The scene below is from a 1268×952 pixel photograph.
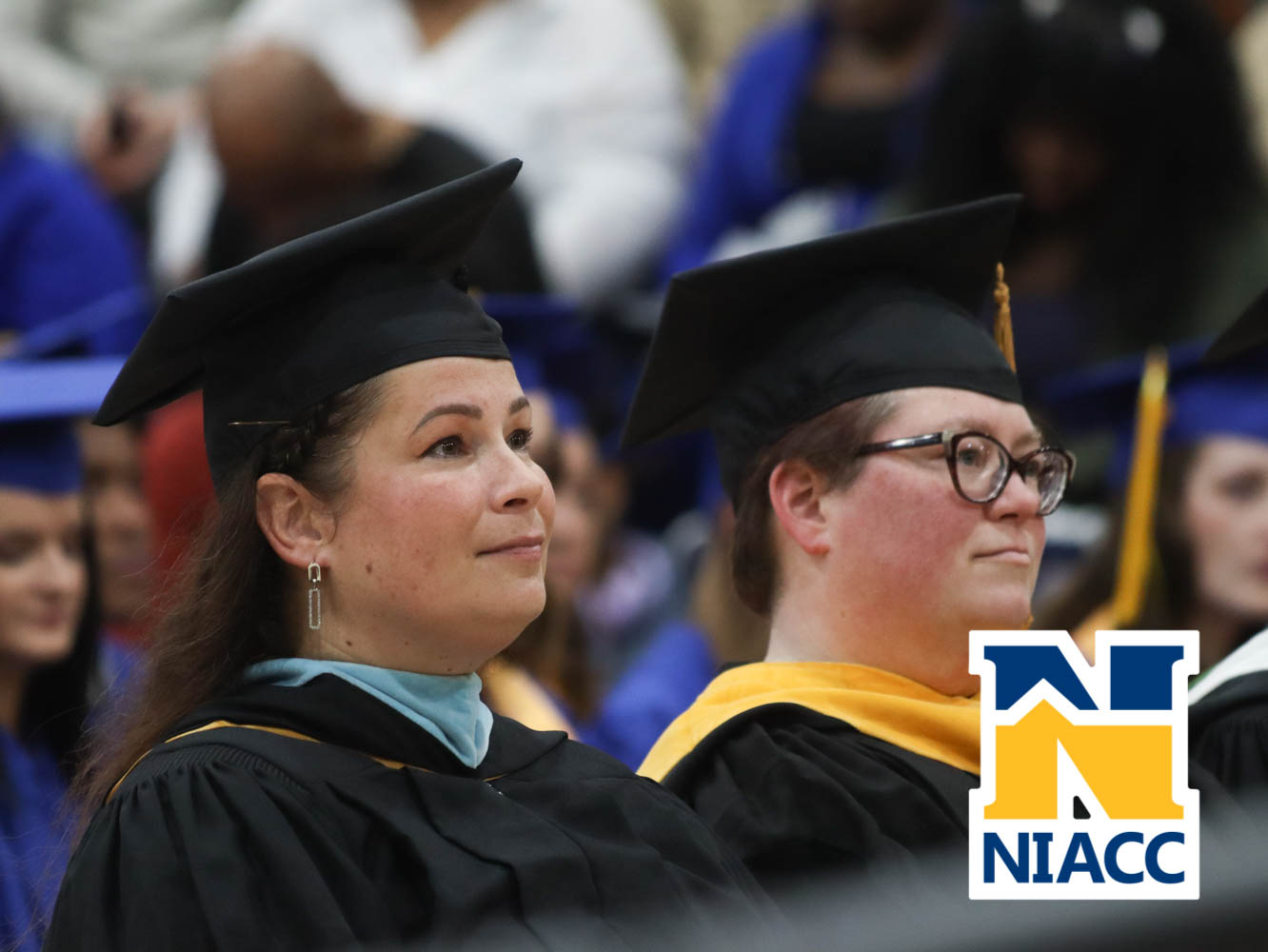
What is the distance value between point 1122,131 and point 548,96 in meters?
1.98

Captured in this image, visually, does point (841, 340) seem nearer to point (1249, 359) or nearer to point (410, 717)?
point (410, 717)

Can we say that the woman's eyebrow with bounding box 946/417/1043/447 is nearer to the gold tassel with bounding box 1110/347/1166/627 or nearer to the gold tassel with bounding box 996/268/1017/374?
the gold tassel with bounding box 996/268/1017/374

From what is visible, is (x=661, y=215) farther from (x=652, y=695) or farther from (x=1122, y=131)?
(x=652, y=695)

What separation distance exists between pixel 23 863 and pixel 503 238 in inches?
107

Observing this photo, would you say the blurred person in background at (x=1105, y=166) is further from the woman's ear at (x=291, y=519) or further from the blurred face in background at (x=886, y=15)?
the woman's ear at (x=291, y=519)

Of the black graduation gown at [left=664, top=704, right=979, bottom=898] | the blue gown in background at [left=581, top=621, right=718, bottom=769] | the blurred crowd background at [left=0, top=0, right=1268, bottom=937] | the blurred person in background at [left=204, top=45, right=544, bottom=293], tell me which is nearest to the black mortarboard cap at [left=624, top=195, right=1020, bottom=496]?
the black graduation gown at [left=664, top=704, right=979, bottom=898]

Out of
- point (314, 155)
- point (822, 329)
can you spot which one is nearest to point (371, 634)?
point (822, 329)

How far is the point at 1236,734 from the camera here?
3.04 m

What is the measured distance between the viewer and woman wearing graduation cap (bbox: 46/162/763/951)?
2.17 m

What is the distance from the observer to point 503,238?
18.7 ft

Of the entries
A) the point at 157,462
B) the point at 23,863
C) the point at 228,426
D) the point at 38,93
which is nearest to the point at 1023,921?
the point at 228,426

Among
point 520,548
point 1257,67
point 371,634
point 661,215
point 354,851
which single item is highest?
point 1257,67

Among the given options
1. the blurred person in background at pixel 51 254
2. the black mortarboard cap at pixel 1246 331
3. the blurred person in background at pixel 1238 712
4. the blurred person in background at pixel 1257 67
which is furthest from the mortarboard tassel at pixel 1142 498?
the blurred person in background at pixel 51 254

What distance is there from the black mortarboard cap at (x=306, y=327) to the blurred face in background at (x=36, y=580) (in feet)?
4.72
